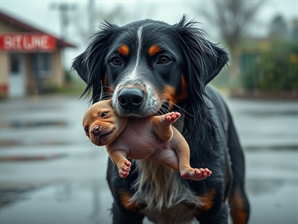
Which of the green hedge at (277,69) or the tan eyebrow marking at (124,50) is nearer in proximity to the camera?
the tan eyebrow marking at (124,50)

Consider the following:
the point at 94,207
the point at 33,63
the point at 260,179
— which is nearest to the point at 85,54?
the point at 94,207

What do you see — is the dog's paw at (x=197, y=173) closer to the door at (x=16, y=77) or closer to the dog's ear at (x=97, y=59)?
the dog's ear at (x=97, y=59)

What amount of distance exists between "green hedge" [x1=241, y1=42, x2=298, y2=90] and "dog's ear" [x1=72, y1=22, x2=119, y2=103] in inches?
777

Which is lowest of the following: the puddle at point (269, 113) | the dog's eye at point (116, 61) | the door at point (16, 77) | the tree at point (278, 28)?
the door at point (16, 77)

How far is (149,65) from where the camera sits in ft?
12.6

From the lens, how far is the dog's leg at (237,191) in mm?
5129

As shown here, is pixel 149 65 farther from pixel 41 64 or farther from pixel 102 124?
pixel 41 64

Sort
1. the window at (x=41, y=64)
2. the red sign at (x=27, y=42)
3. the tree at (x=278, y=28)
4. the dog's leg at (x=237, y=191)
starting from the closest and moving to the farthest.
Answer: the dog's leg at (x=237, y=191) → the red sign at (x=27, y=42) → the window at (x=41, y=64) → the tree at (x=278, y=28)

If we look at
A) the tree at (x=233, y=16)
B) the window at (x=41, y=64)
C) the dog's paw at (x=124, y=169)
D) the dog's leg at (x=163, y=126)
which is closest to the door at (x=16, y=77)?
the window at (x=41, y=64)

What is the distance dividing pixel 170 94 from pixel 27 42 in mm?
34634

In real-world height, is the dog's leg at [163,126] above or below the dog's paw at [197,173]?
above

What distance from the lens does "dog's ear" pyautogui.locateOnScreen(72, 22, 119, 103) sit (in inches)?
167

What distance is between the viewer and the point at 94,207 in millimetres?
6645

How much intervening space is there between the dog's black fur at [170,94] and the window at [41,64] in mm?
35310
